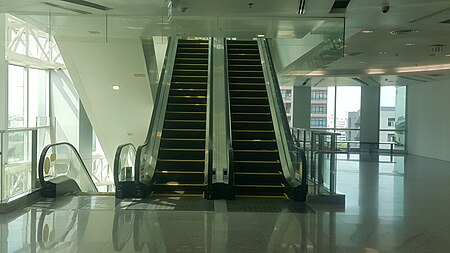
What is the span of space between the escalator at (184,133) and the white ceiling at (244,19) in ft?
7.25

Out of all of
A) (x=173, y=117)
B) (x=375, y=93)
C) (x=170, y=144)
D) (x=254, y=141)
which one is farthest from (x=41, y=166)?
(x=375, y=93)

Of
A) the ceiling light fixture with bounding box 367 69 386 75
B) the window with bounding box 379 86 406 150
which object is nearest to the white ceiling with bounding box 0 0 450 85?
the ceiling light fixture with bounding box 367 69 386 75

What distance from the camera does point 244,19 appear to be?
8617 mm

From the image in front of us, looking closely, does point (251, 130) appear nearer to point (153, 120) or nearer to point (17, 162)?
point (153, 120)

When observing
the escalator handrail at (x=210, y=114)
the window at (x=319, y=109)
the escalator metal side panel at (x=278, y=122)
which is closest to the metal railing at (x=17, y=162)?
the escalator handrail at (x=210, y=114)

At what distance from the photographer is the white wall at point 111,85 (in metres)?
12.7

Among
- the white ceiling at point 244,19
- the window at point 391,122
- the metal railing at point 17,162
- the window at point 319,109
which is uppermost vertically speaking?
the white ceiling at point 244,19

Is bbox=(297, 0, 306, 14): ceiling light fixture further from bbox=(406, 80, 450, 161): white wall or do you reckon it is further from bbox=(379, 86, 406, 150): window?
bbox=(379, 86, 406, 150): window

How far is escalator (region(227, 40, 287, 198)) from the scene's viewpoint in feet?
29.1

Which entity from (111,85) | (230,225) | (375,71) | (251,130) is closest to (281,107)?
(251,130)

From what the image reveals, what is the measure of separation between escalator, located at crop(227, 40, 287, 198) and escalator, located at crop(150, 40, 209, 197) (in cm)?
70

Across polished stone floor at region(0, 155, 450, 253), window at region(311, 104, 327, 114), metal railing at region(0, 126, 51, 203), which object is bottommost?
polished stone floor at region(0, 155, 450, 253)

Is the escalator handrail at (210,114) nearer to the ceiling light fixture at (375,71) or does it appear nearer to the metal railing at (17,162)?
the metal railing at (17,162)

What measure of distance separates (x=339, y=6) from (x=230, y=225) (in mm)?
4001
